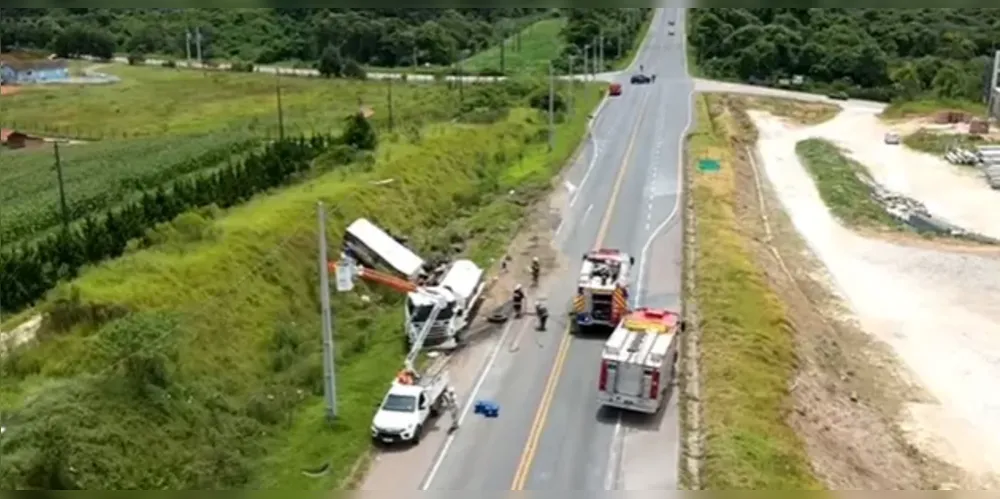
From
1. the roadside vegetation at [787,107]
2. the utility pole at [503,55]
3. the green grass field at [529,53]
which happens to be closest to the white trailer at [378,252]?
the roadside vegetation at [787,107]

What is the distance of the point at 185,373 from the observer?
83.9 feet

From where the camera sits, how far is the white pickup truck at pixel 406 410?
25.2m

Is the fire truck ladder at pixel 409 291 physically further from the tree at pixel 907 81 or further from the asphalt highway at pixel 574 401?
the tree at pixel 907 81

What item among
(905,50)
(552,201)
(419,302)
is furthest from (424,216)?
(905,50)

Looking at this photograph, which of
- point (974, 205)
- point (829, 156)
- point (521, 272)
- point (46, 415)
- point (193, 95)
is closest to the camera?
point (46, 415)

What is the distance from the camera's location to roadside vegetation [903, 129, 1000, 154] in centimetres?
7875

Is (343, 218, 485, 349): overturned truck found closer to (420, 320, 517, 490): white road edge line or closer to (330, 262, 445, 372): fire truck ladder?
(330, 262, 445, 372): fire truck ladder

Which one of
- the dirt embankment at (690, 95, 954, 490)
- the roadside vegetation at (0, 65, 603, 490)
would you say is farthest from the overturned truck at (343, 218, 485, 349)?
the dirt embankment at (690, 95, 954, 490)

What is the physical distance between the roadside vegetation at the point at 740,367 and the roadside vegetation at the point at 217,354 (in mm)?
8825

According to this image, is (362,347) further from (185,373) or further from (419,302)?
(185,373)

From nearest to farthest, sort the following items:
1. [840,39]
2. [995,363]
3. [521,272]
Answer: [995,363] → [521,272] → [840,39]

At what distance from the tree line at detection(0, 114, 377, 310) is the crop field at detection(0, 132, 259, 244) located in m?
2.64

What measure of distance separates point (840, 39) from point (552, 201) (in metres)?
68.3

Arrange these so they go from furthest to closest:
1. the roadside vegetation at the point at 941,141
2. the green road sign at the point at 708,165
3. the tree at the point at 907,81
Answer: the tree at the point at 907,81, the roadside vegetation at the point at 941,141, the green road sign at the point at 708,165
